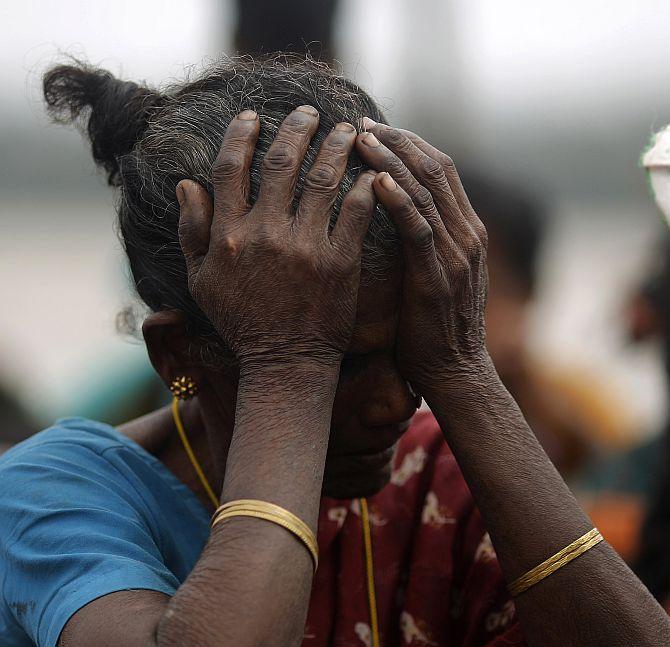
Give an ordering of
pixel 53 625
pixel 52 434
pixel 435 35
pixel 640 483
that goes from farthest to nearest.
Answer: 1. pixel 435 35
2. pixel 640 483
3. pixel 52 434
4. pixel 53 625

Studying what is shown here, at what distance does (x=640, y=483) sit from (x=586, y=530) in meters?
3.29

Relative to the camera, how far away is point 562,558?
235 cm

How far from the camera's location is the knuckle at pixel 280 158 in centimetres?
219

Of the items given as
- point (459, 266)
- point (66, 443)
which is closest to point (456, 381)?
point (459, 266)

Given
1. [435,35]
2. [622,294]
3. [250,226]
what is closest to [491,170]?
[622,294]

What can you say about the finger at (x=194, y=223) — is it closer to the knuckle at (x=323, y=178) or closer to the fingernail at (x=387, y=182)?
the knuckle at (x=323, y=178)

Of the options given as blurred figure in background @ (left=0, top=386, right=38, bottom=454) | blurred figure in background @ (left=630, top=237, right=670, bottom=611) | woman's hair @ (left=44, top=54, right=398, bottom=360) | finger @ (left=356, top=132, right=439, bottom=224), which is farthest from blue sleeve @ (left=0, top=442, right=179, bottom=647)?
blurred figure in background @ (left=0, top=386, right=38, bottom=454)

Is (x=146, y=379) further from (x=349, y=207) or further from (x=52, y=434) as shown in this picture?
(x=349, y=207)

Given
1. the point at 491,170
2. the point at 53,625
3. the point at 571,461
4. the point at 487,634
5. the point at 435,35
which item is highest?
the point at 435,35

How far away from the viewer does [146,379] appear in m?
5.75

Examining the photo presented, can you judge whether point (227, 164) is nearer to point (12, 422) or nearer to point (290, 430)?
point (290, 430)

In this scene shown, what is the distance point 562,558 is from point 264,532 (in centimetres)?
71

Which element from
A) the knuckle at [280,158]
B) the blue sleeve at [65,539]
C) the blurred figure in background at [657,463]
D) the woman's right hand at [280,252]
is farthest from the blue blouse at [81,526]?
the blurred figure in background at [657,463]

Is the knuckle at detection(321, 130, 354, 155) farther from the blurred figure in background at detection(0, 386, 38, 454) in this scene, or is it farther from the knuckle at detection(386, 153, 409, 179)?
the blurred figure in background at detection(0, 386, 38, 454)
